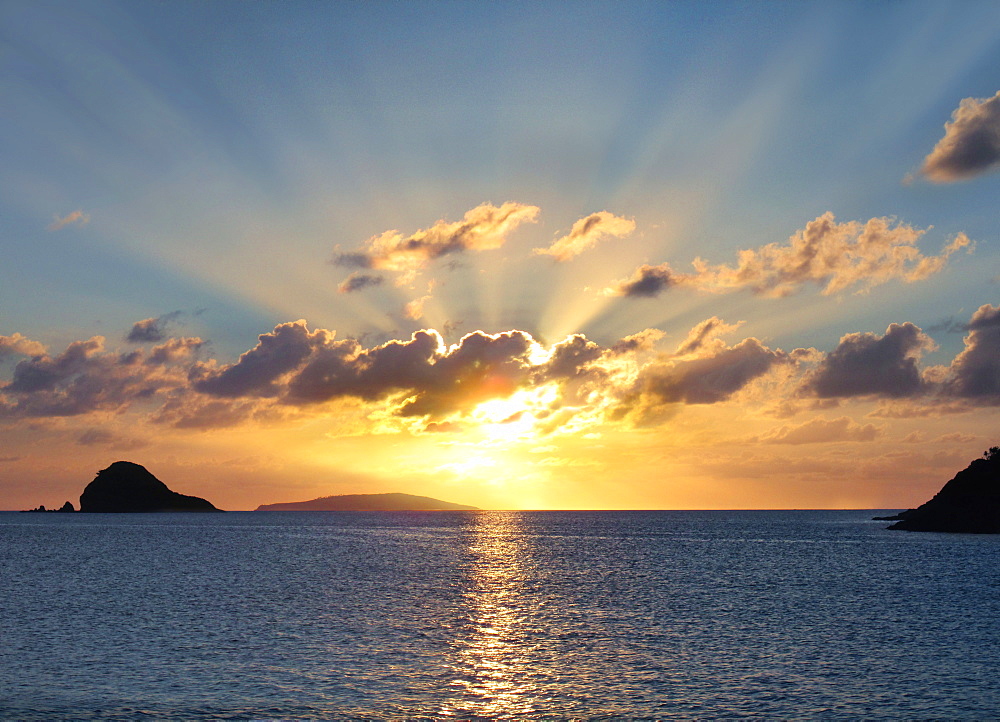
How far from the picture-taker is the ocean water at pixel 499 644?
32.2 m

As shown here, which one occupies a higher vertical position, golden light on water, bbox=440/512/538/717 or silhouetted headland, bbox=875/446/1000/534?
silhouetted headland, bbox=875/446/1000/534

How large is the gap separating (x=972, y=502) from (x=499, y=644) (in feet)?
523

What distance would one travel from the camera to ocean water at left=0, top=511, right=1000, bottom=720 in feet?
105

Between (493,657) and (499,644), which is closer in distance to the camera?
(493,657)

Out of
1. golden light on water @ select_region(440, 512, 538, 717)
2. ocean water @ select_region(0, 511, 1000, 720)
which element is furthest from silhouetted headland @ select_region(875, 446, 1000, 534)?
golden light on water @ select_region(440, 512, 538, 717)

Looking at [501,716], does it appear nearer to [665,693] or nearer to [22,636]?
[665,693]

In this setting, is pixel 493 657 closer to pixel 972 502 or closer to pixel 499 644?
pixel 499 644

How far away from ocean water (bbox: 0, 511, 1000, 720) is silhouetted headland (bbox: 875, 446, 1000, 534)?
89018 mm

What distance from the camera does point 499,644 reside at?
44.9m

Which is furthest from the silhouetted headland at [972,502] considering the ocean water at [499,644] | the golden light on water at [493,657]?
the golden light on water at [493,657]

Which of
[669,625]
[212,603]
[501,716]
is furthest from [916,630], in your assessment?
[212,603]

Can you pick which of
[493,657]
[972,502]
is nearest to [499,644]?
[493,657]

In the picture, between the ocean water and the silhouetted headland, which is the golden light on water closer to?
the ocean water

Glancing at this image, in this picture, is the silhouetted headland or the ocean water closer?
the ocean water
